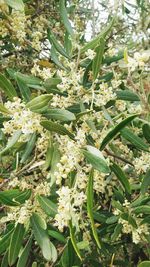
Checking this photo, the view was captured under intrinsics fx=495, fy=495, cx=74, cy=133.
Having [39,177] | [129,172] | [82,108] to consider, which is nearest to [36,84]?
[82,108]

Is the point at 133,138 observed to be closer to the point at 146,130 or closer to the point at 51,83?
the point at 146,130

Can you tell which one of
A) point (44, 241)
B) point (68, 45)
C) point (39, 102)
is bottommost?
point (44, 241)

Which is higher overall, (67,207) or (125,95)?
(125,95)

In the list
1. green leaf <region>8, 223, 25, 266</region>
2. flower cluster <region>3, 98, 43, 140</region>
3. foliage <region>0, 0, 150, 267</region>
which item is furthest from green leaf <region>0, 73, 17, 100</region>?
green leaf <region>8, 223, 25, 266</region>

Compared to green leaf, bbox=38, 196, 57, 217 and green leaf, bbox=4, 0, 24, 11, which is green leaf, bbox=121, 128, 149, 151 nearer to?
green leaf, bbox=38, 196, 57, 217

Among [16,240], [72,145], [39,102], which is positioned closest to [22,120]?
[39,102]

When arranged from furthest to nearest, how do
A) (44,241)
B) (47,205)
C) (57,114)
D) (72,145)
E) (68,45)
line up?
(68,45) < (44,241) < (47,205) < (57,114) < (72,145)

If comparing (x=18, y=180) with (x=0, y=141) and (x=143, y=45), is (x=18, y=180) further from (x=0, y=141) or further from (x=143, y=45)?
(x=143, y=45)
